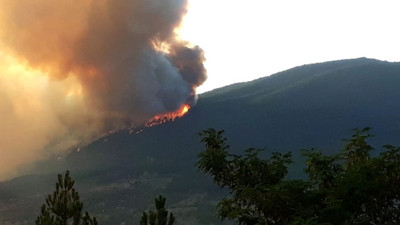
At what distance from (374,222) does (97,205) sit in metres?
196

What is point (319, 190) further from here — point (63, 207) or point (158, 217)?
point (63, 207)

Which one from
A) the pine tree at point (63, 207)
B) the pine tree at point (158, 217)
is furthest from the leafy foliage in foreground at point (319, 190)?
the pine tree at point (63, 207)

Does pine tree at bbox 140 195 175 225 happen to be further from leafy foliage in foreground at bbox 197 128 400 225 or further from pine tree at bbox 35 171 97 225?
pine tree at bbox 35 171 97 225

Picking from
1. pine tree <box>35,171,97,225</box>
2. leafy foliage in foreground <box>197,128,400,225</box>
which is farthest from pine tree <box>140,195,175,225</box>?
pine tree <box>35,171,97,225</box>

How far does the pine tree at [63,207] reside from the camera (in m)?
18.5

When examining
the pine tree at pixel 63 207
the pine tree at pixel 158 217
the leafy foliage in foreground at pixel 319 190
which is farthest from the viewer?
the pine tree at pixel 63 207

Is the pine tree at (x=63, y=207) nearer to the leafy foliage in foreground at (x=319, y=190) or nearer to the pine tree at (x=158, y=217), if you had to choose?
the pine tree at (x=158, y=217)

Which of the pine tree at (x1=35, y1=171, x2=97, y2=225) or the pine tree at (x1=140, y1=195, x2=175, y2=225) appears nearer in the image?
the pine tree at (x1=140, y1=195, x2=175, y2=225)

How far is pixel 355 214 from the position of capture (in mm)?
13320

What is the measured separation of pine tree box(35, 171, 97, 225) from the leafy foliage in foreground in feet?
21.8

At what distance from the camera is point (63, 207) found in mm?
19406

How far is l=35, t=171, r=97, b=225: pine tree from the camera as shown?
18.5 m

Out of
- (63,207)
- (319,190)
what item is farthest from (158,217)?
(63,207)

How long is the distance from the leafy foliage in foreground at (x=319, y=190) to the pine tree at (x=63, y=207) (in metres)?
6.65
